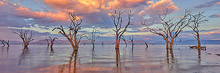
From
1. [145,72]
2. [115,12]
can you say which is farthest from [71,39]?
[145,72]

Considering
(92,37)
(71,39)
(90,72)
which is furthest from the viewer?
(92,37)

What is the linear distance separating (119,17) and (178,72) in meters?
30.6

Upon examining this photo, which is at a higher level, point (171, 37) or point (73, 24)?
point (73, 24)

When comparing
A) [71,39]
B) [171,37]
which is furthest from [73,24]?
[171,37]

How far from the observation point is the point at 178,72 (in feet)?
23.8

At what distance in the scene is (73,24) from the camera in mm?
30047

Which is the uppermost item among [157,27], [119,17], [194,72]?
[119,17]

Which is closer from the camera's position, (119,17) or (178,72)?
(178,72)

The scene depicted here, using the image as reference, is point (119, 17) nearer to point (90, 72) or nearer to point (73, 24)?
point (73, 24)

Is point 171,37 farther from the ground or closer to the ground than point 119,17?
closer to the ground

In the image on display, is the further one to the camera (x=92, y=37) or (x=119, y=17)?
(x=92, y=37)

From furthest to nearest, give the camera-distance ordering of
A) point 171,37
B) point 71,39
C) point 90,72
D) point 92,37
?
point 92,37 < point 171,37 < point 71,39 < point 90,72

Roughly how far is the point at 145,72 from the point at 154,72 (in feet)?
1.43

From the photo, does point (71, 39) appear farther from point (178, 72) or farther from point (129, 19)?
point (178, 72)
